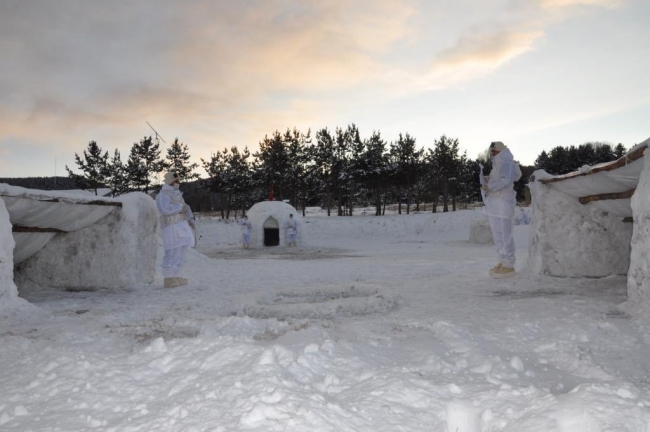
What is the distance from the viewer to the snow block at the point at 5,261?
4535mm

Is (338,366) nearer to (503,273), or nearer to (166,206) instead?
(503,273)

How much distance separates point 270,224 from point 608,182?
16.0m

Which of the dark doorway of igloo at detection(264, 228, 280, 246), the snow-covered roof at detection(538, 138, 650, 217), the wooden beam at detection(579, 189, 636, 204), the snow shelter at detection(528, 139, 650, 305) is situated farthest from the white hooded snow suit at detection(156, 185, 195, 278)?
the dark doorway of igloo at detection(264, 228, 280, 246)

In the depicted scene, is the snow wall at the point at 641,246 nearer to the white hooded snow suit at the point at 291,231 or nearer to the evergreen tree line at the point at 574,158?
the white hooded snow suit at the point at 291,231

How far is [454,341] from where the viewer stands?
9.89 feet

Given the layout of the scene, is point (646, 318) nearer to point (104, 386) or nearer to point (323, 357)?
point (323, 357)

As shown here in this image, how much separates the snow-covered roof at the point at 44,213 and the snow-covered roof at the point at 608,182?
6.17 metres

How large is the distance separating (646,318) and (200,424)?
339 cm

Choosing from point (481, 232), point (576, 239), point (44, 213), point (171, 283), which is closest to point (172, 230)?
point (171, 283)

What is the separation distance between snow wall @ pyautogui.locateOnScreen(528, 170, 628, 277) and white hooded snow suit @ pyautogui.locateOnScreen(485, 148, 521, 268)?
1.18 feet

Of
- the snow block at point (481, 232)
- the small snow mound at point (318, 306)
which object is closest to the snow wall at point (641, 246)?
the small snow mound at point (318, 306)

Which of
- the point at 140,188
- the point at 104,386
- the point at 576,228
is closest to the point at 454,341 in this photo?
the point at 104,386

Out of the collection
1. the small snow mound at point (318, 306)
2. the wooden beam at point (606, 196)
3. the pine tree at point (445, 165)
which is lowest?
the small snow mound at point (318, 306)

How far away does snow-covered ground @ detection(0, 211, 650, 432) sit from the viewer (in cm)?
194
